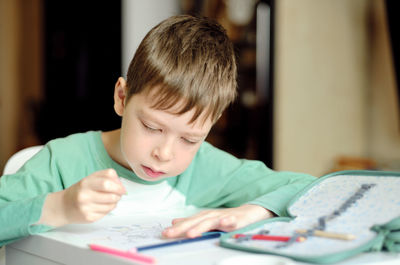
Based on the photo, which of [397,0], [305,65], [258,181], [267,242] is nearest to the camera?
[267,242]

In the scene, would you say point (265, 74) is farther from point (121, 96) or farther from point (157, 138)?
point (157, 138)

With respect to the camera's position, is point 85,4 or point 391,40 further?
point 85,4

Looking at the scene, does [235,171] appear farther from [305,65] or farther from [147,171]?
[305,65]

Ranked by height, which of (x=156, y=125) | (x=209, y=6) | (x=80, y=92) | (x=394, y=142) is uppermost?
(x=209, y=6)

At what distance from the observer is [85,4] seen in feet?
9.44

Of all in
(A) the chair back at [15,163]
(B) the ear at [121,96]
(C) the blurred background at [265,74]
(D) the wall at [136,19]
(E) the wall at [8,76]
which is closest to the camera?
(B) the ear at [121,96]

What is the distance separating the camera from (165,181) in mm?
988

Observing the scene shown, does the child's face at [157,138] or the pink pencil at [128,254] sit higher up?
the child's face at [157,138]

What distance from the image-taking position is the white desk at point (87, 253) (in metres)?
0.54

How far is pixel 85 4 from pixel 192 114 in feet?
7.51

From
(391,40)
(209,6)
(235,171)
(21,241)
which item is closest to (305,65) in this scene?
(391,40)

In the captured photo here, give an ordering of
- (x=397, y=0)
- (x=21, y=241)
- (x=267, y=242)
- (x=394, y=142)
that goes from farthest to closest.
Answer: (x=394, y=142) → (x=397, y=0) → (x=21, y=241) → (x=267, y=242)

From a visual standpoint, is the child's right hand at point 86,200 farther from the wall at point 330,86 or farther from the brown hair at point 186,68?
the wall at point 330,86

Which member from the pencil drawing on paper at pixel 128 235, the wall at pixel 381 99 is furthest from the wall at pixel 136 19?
the pencil drawing on paper at pixel 128 235
